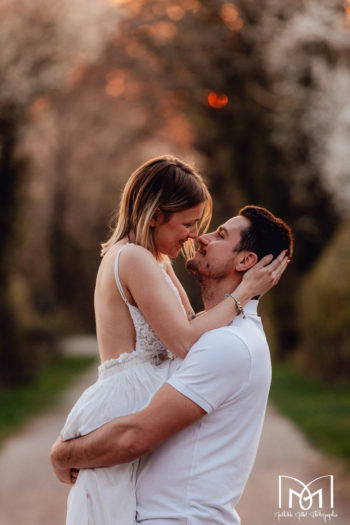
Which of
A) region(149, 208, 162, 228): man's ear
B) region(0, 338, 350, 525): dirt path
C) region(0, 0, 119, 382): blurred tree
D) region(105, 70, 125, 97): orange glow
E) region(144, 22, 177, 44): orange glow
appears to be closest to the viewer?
region(149, 208, 162, 228): man's ear

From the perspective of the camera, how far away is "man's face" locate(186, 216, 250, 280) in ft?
8.21

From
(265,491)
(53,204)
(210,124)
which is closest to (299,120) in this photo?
(210,124)

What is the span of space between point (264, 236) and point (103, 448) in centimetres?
96

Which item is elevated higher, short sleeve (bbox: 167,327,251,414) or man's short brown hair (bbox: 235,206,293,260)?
man's short brown hair (bbox: 235,206,293,260)

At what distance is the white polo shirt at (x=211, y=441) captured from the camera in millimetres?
2086

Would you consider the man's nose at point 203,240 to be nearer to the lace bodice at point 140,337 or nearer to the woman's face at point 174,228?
the woman's face at point 174,228

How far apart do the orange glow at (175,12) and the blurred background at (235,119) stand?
41 millimetres

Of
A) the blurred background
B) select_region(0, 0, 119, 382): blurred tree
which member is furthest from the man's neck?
select_region(0, 0, 119, 382): blurred tree

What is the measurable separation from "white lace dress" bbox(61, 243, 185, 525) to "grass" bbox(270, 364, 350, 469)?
16.5ft

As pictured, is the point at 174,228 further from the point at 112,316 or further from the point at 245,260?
the point at 112,316

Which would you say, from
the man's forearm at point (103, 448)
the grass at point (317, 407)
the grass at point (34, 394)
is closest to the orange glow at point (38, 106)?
the grass at point (34, 394)

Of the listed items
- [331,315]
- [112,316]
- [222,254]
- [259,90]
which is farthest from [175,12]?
[112,316]

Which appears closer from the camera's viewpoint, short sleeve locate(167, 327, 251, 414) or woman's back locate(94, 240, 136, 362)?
short sleeve locate(167, 327, 251, 414)

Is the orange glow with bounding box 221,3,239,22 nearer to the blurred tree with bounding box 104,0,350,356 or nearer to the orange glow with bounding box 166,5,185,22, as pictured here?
the blurred tree with bounding box 104,0,350,356
